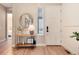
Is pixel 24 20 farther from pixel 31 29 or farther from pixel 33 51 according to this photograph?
pixel 33 51

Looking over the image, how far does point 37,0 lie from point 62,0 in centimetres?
23

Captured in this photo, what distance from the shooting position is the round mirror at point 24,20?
206 inches

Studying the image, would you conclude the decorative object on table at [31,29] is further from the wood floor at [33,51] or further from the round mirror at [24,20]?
the wood floor at [33,51]

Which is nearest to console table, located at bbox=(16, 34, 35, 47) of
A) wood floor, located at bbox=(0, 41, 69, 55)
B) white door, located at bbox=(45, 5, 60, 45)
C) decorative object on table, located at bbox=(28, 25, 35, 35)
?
decorative object on table, located at bbox=(28, 25, 35, 35)

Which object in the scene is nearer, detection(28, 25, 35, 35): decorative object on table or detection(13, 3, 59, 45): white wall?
detection(13, 3, 59, 45): white wall

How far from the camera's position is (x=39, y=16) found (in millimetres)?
5379

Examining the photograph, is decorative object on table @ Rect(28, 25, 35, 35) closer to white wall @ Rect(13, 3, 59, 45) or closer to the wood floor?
white wall @ Rect(13, 3, 59, 45)

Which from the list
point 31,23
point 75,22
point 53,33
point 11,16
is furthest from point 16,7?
point 75,22

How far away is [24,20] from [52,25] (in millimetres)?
1089

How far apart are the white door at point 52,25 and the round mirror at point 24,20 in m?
0.62

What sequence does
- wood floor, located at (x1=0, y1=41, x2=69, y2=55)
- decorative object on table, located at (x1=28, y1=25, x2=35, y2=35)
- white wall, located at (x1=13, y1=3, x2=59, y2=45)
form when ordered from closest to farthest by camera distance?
wood floor, located at (x1=0, y1=41, x2=69, y2=55)
white wall, located at (x1=13, y1=3, x2=59, y2=45)
decorative object on table, located at (x1=28, y1=25, x2=35, y2=35)

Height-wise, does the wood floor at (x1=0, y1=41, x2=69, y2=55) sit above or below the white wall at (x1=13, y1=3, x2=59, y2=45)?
below

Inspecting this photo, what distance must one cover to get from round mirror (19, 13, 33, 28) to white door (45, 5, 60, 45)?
620mm

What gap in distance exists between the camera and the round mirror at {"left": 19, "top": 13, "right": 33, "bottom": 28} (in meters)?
5.24
